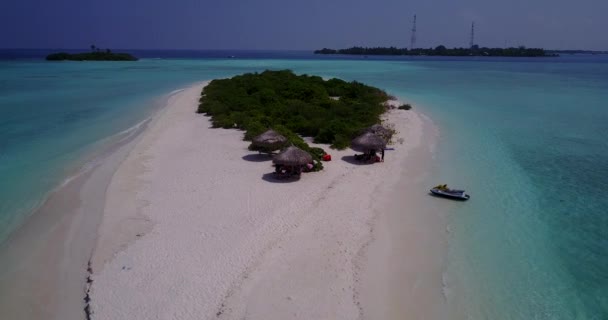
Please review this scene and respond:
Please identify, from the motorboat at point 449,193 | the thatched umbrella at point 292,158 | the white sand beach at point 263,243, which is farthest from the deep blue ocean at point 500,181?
the thatched umbrella at point 292,158

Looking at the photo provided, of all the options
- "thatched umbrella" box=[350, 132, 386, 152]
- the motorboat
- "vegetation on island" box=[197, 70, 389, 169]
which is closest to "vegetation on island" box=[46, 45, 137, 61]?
"vegetation on island" box=[197, 70, 389, 169]

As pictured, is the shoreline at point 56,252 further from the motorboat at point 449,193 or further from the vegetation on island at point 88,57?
the vegetation on island at point 88,57

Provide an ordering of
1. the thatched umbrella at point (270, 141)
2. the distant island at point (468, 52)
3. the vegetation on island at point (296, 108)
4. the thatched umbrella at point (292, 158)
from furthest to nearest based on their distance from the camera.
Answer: the distant island at point (468, 52) → the vegetation on island at point (296, 108) → the thatched umbrella at point (270, 141) → the thatched umbrella at point (292, 158)

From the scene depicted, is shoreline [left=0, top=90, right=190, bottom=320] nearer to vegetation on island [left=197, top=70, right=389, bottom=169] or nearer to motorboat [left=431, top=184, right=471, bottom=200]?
vegetation on island [left=197, top=70, right=389, bottom=169]

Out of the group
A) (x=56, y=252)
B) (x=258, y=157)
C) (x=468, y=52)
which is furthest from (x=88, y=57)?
(x=468, y=52)

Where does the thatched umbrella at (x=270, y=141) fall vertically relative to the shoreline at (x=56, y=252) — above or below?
above

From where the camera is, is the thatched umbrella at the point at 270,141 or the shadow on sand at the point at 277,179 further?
the thatched umbrella at the point at 270,141

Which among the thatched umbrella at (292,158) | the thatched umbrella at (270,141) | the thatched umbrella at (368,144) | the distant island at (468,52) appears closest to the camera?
the thatched umbrella at (292,158)

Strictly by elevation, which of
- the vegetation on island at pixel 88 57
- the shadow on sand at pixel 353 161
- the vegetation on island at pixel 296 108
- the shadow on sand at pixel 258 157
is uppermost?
the vegetation on island at pixel 88 57
